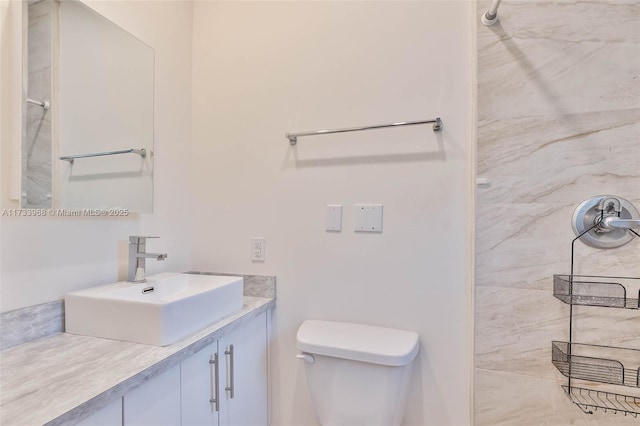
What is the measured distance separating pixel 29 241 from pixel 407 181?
1.25 meters

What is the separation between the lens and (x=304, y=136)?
1.36 metres

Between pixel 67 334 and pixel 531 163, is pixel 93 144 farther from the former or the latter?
pixel 531 163

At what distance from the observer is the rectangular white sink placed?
0.84 meters

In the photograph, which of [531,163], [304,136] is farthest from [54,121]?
[531,163]

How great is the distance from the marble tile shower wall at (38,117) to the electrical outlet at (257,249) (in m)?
0.73

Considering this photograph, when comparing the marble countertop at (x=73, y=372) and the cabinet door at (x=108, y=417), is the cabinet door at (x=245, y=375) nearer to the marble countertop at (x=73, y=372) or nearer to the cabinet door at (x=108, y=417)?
the marble countertop at (x=73, y=372)

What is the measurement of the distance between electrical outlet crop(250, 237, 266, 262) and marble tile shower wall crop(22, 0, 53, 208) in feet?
2.40

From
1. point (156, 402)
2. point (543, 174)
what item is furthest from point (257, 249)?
point (543, 174)

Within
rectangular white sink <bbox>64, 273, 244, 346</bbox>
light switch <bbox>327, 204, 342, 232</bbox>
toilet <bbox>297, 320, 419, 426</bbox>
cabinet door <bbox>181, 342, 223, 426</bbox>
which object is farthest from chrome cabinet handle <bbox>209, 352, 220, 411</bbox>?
light switch <bbox>327, 204, 342, 232</bbox>

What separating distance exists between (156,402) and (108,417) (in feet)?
0.44

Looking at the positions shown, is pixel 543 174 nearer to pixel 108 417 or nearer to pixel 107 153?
pixel 108 417

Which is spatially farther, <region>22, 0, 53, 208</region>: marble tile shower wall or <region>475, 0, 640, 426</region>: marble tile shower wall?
<region>475, 0, 640, 426</region>: marble tile shower wall

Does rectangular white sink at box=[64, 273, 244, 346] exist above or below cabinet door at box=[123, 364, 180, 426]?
above

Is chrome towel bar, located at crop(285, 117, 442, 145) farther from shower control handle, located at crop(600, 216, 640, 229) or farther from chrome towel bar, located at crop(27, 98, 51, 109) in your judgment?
chrome towel bar, located at crop(27, 98, 51, 109)
